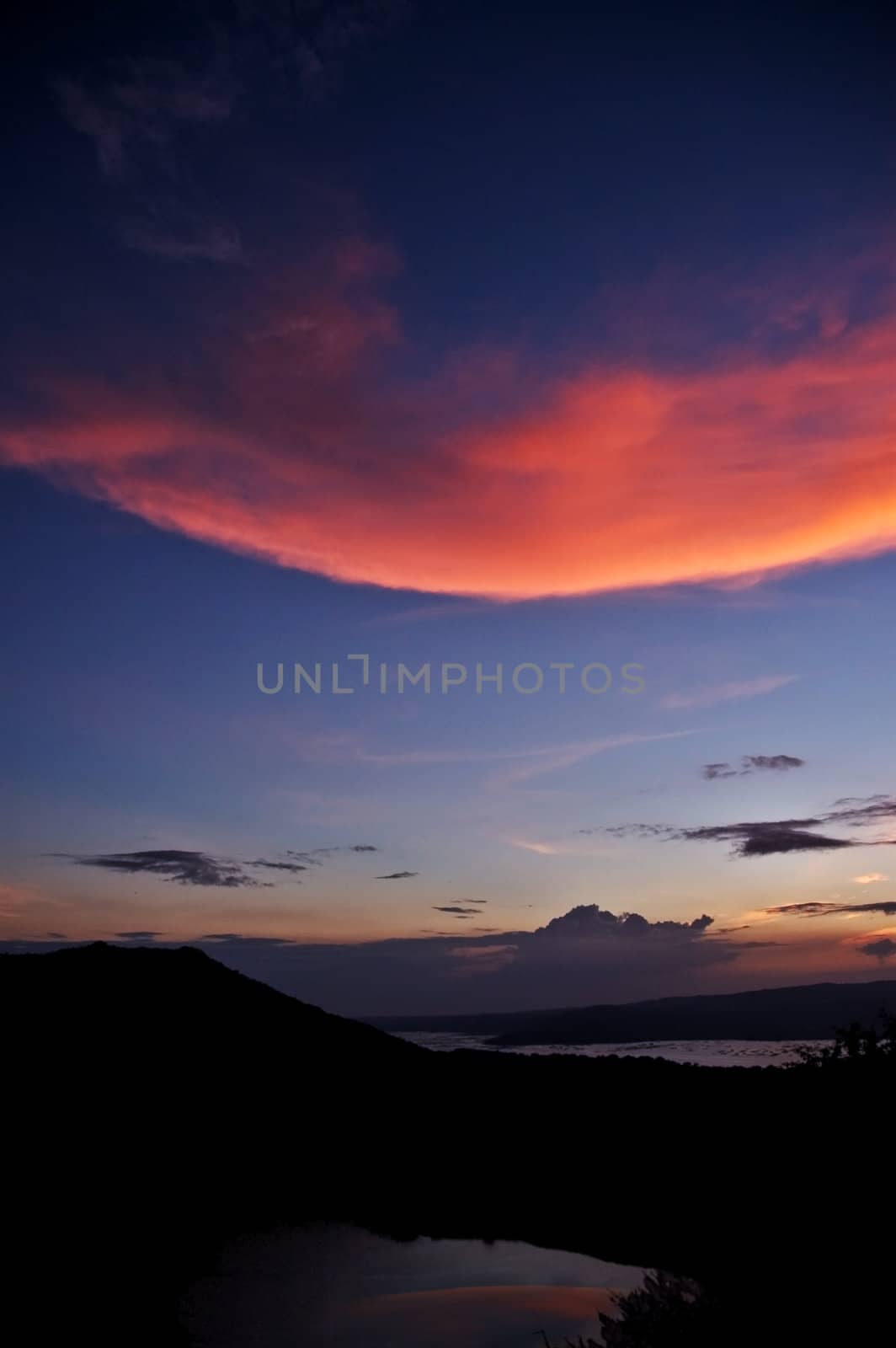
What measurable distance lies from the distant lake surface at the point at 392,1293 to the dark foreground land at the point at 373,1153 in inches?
30.1

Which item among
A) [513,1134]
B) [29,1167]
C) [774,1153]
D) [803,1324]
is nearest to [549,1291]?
[774,1153]

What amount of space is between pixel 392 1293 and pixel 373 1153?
10.1m

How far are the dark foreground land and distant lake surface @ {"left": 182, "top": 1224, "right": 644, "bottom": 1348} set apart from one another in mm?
A: 765

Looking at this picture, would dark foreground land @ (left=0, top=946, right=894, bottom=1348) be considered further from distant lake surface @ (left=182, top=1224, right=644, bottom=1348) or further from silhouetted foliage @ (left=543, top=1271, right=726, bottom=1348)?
distant lake surface @ (left=182, top=1224, right=644, bottom=1348)

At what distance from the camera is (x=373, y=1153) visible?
2433 centimetres

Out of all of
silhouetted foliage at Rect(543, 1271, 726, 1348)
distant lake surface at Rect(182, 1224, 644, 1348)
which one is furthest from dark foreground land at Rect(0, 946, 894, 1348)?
distant lake surface at Rect(182, 1224, 644, 1348)

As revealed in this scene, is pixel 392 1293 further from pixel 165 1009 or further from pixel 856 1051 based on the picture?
pixel 165 1009

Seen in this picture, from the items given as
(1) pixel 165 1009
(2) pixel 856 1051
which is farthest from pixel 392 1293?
(1) pixel 165 1009

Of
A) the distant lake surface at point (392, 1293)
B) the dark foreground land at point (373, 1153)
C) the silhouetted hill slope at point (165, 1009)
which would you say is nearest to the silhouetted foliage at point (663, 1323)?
the dark foreground land at point (373, 1153)

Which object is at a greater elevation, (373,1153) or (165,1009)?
(165,1009)

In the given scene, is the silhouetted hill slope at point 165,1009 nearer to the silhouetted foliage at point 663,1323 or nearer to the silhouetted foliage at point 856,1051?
the silhouetted foliage at point 856,1051

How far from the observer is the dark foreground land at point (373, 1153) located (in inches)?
399

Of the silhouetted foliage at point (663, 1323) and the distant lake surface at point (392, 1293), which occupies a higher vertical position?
the silhouetted foliage at point (663, 1323)

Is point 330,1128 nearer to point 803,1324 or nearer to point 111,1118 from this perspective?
point 111,1118
